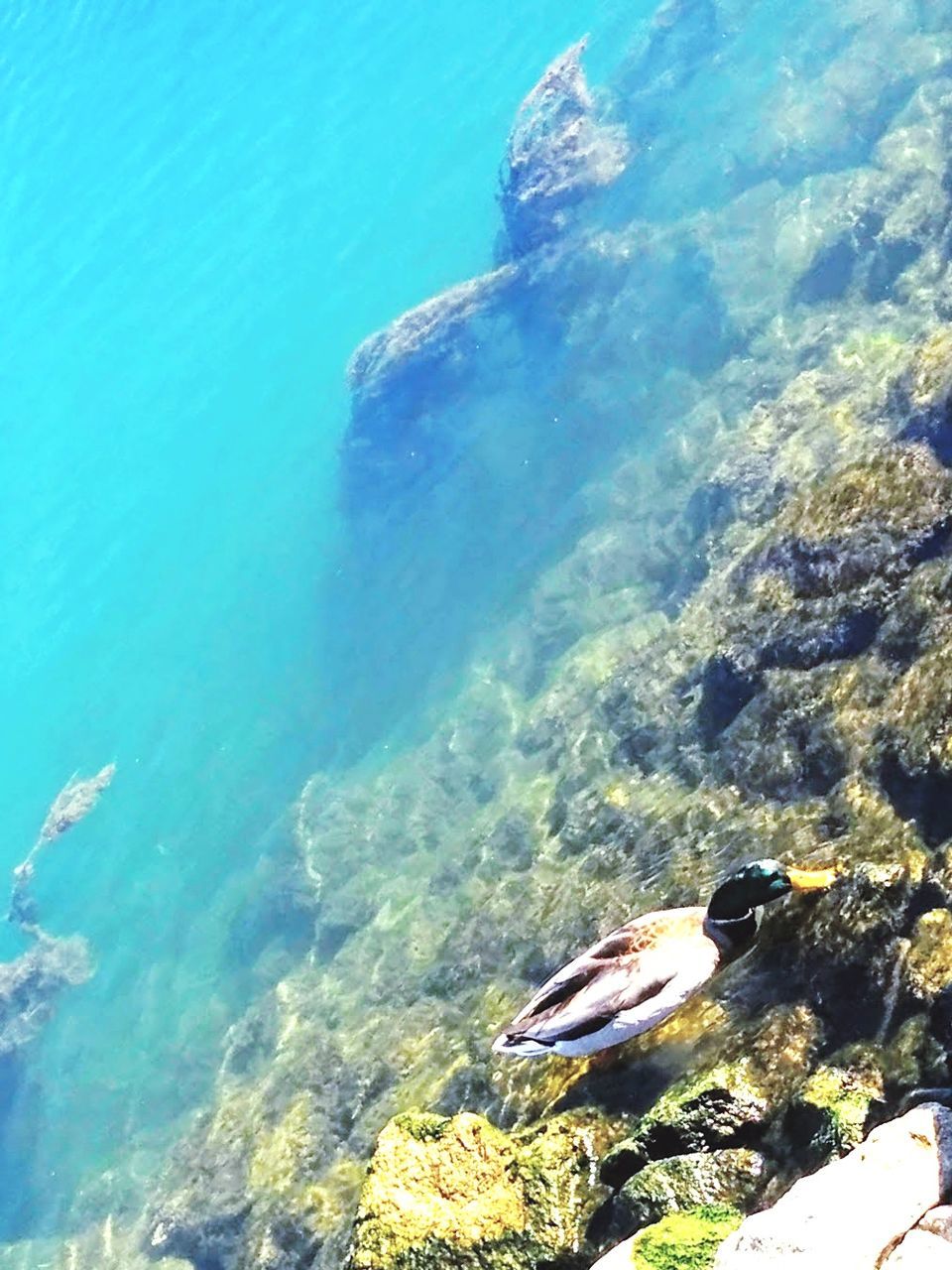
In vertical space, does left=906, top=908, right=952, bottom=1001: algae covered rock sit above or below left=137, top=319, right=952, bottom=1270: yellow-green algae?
above

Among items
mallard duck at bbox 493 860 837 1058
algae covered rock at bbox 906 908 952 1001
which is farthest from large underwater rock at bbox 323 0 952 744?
algae covered rock at bbox 906 908 952 1001

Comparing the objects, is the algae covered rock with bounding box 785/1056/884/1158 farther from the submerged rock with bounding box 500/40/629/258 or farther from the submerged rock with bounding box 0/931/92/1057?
the submerged rock with bounding box 500/40/629/258

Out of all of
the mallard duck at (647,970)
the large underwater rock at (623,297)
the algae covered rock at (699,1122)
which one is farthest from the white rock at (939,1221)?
the large underwater rock at (623,297)

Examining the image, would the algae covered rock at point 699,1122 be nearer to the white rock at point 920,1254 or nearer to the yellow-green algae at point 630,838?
the yellow-green algae at point 630,838

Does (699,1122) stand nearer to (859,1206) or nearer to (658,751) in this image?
(859,1206)

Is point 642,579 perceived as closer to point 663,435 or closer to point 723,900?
point 663,435
